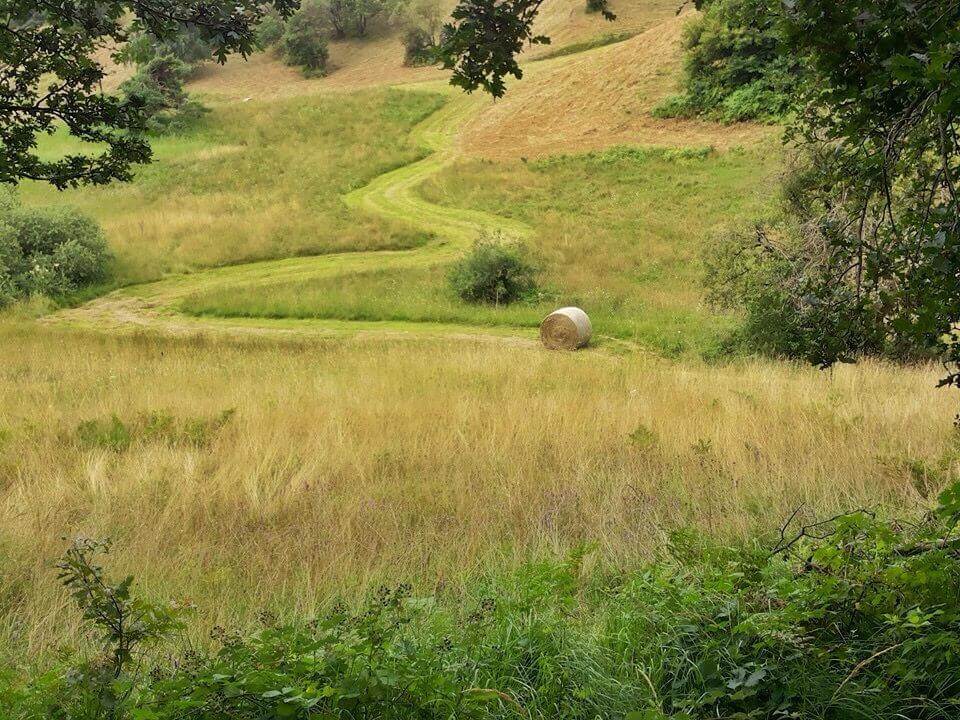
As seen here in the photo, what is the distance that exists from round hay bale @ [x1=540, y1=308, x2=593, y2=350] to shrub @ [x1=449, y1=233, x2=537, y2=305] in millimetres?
3962

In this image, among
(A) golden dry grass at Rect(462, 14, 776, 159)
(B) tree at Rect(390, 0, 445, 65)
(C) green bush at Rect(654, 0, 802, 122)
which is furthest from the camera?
(B) tree at Rect(390, 0, 445, 65)

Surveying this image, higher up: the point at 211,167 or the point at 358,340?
the point at 211,167

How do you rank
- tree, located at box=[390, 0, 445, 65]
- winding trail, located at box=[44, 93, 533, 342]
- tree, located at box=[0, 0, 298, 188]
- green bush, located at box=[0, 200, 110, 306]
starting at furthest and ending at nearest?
tree, located at box=[390, 0, 445, 65] → green bush, located at box=[0, 200, 110, 306] → winding trail, located at box=[44, 93, 533, 342] → tree, located at box=[0, 0, 298, 188]

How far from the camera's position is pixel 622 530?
4.96 meters

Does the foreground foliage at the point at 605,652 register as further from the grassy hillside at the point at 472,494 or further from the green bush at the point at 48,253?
the green bush at the point at 48,253

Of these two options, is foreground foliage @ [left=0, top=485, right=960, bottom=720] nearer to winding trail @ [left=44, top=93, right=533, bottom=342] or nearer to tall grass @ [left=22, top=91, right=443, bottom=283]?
winding trail @ [left=44, top=93, right=533, bottom=342]

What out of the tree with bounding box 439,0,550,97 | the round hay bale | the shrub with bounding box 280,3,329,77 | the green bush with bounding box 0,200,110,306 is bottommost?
the round hay bale

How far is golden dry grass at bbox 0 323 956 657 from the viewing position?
184 inches

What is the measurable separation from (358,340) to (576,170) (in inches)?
827

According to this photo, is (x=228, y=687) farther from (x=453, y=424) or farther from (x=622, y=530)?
(x=453, y=424)

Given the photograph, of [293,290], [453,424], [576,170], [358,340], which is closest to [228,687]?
[453,424]

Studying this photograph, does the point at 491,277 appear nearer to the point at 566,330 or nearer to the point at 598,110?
the point at 566,330

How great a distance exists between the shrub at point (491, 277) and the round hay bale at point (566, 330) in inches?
156

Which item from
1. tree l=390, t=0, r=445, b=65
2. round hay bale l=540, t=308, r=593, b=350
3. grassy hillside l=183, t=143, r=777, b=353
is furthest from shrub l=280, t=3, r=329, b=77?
round hay bale l=540, t=308, r=593, b=350
